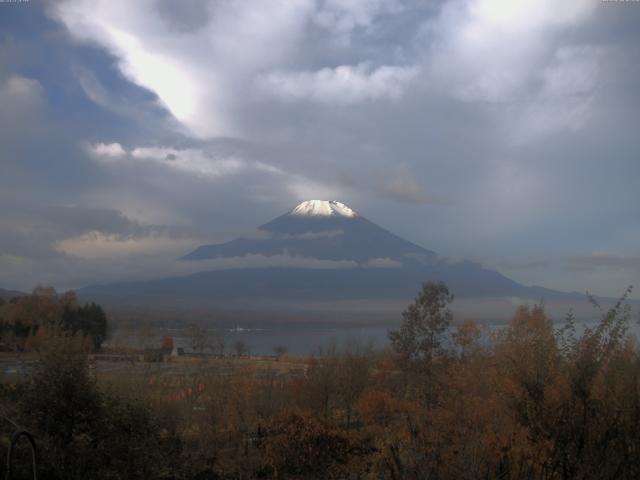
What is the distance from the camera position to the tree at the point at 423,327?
1156 inches

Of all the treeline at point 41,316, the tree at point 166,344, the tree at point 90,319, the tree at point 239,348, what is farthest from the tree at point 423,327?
the tree at point 90,319

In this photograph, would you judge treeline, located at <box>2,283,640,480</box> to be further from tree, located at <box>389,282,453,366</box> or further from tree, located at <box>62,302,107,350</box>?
tree, located at <box>62,302,107,350</box>

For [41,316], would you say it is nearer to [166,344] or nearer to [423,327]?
[166,344]

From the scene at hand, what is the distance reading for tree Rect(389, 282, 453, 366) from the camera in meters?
29.4

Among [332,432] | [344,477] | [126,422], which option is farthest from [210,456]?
[126,422]

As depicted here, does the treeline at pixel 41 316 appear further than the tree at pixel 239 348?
Yes

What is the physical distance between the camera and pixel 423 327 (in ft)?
97.2

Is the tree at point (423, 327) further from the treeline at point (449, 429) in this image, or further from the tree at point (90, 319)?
the tree at point (90, 319)

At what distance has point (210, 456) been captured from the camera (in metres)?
17.0

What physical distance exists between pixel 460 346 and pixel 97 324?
4653 cm

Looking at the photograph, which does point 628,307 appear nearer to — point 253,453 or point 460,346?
point 253,453

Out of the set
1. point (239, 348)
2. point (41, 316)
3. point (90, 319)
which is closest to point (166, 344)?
point (90, 319)

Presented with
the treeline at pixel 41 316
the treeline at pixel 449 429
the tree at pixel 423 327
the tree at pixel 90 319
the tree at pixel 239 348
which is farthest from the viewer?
the tree at pixel 90 319

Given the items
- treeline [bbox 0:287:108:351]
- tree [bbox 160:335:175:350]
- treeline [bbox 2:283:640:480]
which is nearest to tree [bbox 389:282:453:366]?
treeline [bbox 2:283:640:480]
